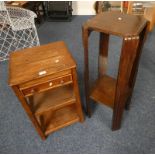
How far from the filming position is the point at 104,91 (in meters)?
1.24

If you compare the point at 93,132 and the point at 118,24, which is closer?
the point at 118,24

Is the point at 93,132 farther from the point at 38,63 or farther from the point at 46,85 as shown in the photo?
the point at 38,63

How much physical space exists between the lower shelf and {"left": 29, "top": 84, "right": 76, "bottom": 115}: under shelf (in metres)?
0.24

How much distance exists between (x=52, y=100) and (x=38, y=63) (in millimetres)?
300

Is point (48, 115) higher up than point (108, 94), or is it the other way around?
point (108, 94)

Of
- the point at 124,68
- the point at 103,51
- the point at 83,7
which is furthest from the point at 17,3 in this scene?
the point at 124,68

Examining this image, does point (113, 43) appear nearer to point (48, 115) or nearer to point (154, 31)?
point (154, 31)

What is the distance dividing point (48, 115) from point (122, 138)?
627 mm

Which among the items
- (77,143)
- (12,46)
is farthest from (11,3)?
(77,143)

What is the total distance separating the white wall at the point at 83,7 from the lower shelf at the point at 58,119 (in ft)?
8.24

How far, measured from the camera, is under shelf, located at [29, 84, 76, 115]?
1.02m

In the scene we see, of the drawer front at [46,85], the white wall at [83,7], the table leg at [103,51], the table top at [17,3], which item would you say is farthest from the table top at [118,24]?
the white wall at [83,7]

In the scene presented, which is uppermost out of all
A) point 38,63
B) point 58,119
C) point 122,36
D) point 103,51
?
point 122,36

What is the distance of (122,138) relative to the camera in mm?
1203
